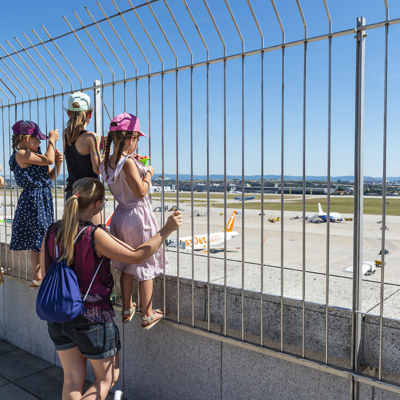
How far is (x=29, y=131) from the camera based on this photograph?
3959mm

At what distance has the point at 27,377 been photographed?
13.6 feet

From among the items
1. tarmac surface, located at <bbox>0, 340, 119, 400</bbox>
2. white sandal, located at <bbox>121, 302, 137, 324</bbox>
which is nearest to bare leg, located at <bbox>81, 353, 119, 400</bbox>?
white sandal, located at <bbox>121, 302, 137, 324</bbox>

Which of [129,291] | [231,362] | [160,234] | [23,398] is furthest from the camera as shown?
[23,398]

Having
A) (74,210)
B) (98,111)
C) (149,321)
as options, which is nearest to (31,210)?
(98,111)

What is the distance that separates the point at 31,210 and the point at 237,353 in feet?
8.06

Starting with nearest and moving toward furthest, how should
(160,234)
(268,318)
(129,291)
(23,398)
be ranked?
1. (160,234)
2. (268,318)
3. (129,291)
4. (23,398)

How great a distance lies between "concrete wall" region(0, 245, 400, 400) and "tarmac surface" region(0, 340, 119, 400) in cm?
54

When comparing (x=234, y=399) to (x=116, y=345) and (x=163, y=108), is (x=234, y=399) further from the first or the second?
(x=163, y=108)

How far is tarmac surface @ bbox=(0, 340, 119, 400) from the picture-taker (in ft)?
12.6

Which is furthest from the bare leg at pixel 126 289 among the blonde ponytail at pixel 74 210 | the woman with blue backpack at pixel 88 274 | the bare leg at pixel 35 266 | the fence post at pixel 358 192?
the fence post at pixel 358 192

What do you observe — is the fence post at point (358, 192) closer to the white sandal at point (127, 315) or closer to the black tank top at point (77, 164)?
the white sandal at point (127, 315)

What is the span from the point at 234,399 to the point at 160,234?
135cm

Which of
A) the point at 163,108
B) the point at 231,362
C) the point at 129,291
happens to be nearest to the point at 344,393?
the point at 231,362

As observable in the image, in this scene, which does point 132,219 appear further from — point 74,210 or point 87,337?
point 87,337
